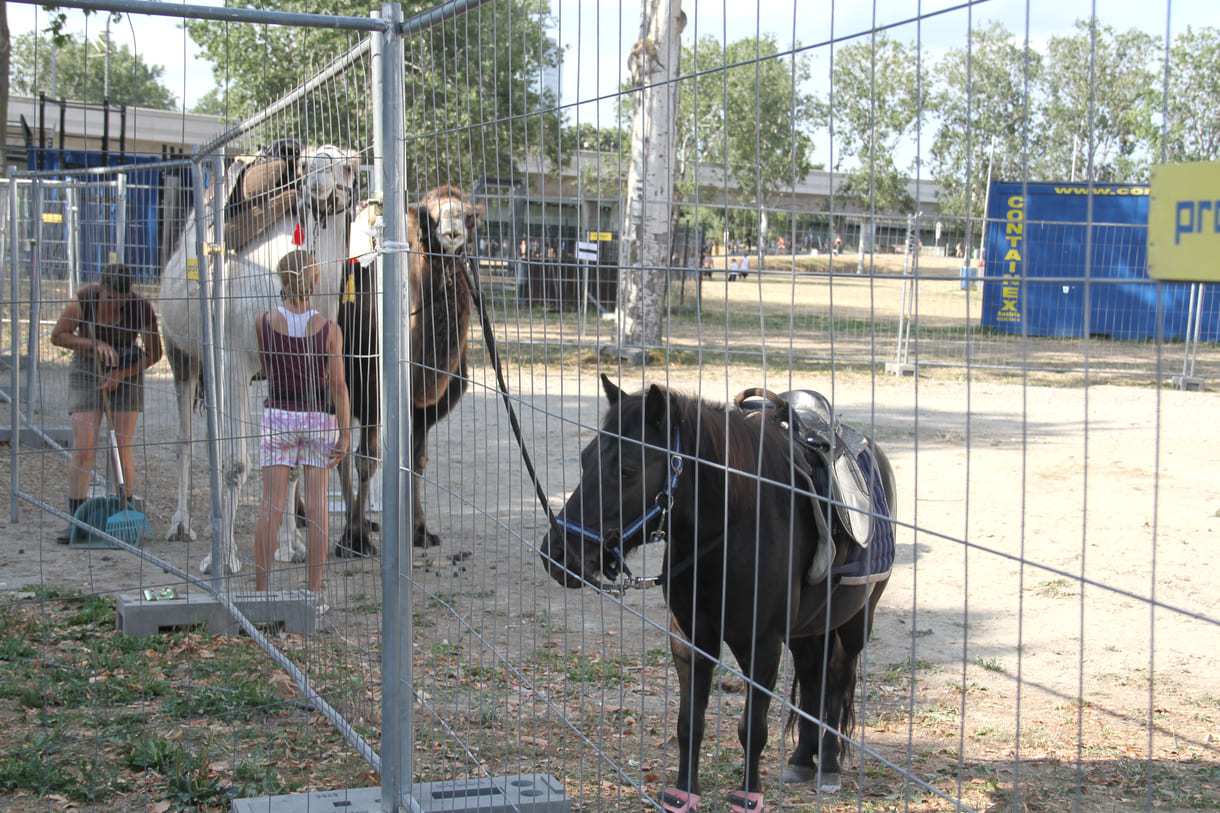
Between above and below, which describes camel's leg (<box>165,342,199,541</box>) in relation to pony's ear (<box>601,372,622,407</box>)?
below

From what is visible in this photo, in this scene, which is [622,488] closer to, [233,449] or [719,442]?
[719,442]

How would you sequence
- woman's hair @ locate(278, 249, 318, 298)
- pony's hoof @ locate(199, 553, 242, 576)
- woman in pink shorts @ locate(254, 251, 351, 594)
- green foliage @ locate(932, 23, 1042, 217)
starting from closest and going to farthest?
green foliage @ locate(932, 23, 1042, 217), woman's hair @ locate(278, 249, 318, 298), woman in pink shorts @ locate(254, 251, 351, 594), pony's hoof @ locate(199, 553, 242, 576)

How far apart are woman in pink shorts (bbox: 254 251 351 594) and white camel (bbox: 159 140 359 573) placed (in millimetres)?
108

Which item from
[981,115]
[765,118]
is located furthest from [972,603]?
[981,115]

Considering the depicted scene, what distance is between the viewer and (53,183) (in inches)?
303

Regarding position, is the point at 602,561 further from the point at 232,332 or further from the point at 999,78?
the point at 232,332

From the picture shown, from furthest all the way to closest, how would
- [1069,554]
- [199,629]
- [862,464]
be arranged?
[1069,554]
[199,629]
[862,464]

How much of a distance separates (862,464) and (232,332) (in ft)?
12.0

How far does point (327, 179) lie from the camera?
12.2 feet

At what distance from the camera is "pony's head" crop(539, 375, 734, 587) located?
8.95ft

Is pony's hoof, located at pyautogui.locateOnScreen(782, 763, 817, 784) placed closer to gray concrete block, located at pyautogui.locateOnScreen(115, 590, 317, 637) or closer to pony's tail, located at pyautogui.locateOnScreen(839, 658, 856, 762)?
pony's tail, located at pyautogui.locateOnScreen(839, 658, 856, 762)

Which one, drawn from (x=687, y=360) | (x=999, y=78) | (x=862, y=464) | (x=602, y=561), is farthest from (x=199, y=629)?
(x=687, y=360)

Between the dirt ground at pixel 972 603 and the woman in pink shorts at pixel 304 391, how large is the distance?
0.53 metres

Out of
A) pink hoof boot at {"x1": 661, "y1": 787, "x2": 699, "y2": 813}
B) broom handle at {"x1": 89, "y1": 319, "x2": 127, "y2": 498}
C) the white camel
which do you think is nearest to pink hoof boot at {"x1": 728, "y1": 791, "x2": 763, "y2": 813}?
pink hoof boot at {"x1": 661, "y1": 787, "x2": 699, "y2": 813}
